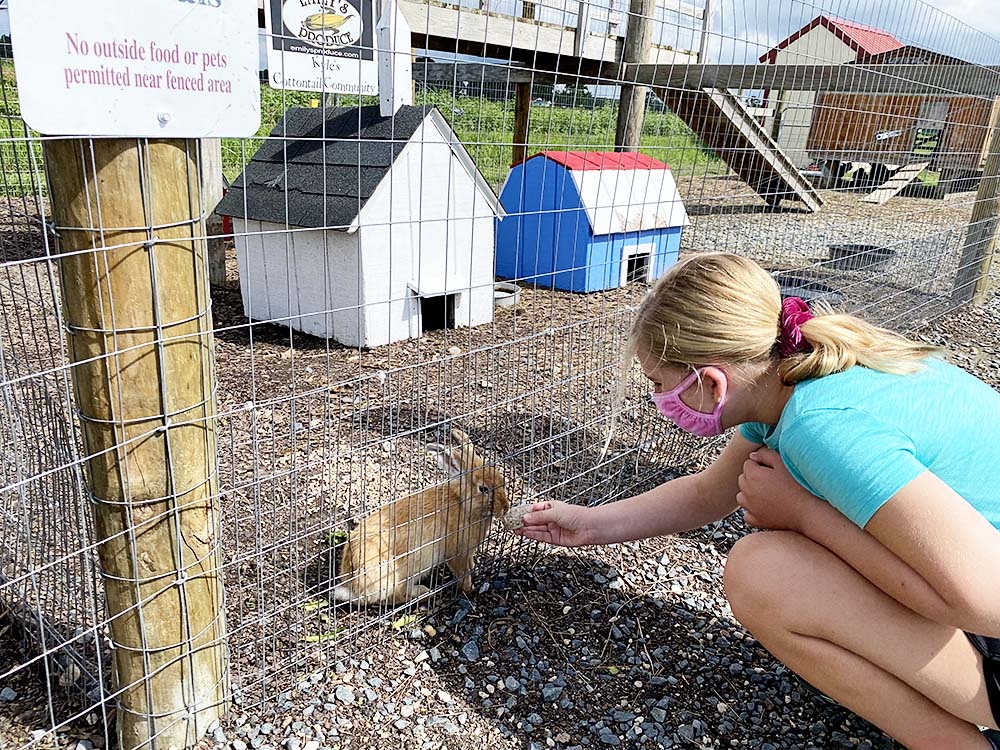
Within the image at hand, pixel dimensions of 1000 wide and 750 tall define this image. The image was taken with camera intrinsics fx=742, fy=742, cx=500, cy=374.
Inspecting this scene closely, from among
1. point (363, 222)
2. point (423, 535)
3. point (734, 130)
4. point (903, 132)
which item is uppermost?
point (903, 132)

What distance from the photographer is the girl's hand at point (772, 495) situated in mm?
1690

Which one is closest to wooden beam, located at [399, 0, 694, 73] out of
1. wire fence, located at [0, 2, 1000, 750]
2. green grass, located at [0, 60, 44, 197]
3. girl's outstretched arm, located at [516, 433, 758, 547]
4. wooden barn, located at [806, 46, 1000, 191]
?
wire fence, located at [0, 2, 1000, 750]

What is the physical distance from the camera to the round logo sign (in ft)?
9.28

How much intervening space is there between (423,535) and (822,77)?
2.81 meters

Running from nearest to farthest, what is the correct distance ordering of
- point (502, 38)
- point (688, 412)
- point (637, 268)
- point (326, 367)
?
point (688, 412) < point (326, 367) < point (502, 38) < point (637, 268)

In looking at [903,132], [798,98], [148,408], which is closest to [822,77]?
[798,98]

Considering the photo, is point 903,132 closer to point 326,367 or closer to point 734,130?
point 734,130

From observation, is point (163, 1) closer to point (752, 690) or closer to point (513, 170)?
point (752, 690)

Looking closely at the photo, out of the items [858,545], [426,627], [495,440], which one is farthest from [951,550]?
[495,440]

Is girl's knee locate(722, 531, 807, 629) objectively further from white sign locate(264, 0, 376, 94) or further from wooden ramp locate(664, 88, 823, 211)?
wooden ramp locate(664, 88, 823, 211)

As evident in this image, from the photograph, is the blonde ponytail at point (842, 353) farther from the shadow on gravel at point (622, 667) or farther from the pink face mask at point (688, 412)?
the shadow on gravel at point (622, 667)

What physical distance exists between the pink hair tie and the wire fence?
2.29ft

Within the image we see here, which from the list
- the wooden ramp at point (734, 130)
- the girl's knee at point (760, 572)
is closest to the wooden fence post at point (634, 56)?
the wooden ramp at point (734, 130)

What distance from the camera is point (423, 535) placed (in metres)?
2.27
